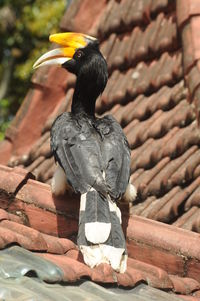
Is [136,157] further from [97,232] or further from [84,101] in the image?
[97,232]

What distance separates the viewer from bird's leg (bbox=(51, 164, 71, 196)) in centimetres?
495

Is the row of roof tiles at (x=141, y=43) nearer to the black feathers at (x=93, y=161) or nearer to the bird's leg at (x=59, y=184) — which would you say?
the black feathers at (x=93, y=161)

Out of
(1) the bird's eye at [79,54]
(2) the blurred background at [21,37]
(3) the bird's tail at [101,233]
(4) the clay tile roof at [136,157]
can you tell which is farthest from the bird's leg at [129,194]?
(2) the blurred background at [21,37]

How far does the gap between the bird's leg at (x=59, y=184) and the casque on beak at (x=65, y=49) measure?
1.00 m

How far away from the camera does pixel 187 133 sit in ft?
20.6

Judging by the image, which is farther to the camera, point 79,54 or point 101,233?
point 79,54

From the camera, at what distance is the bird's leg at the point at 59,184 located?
4.95 metres

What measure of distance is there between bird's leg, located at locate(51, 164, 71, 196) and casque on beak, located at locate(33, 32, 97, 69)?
3.29 feet

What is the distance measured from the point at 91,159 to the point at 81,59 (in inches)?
51.7

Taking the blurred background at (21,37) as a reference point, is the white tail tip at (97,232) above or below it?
above

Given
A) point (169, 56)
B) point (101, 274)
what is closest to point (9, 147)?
point (169, 56)

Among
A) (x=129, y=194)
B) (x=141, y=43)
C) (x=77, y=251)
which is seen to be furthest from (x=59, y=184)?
(x=141, y=43)

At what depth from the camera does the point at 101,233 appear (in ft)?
14.4

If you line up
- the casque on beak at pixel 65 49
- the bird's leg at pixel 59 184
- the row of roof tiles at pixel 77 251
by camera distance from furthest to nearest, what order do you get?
the casque on beak at pixel 65 49 < the bird's leg at pixel 59 184 < the row of roof tiles at pixel 77 251
